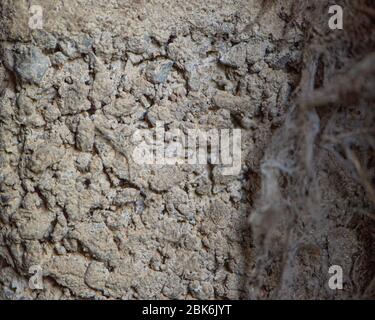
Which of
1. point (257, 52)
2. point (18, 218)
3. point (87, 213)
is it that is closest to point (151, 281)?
point (87, 213)

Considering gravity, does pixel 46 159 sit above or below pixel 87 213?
above

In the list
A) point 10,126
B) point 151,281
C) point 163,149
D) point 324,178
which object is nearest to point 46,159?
point 10,126

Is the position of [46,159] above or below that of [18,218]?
above

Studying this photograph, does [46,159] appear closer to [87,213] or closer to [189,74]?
[87,213]

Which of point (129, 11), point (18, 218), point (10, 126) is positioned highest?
point (129, 11)
